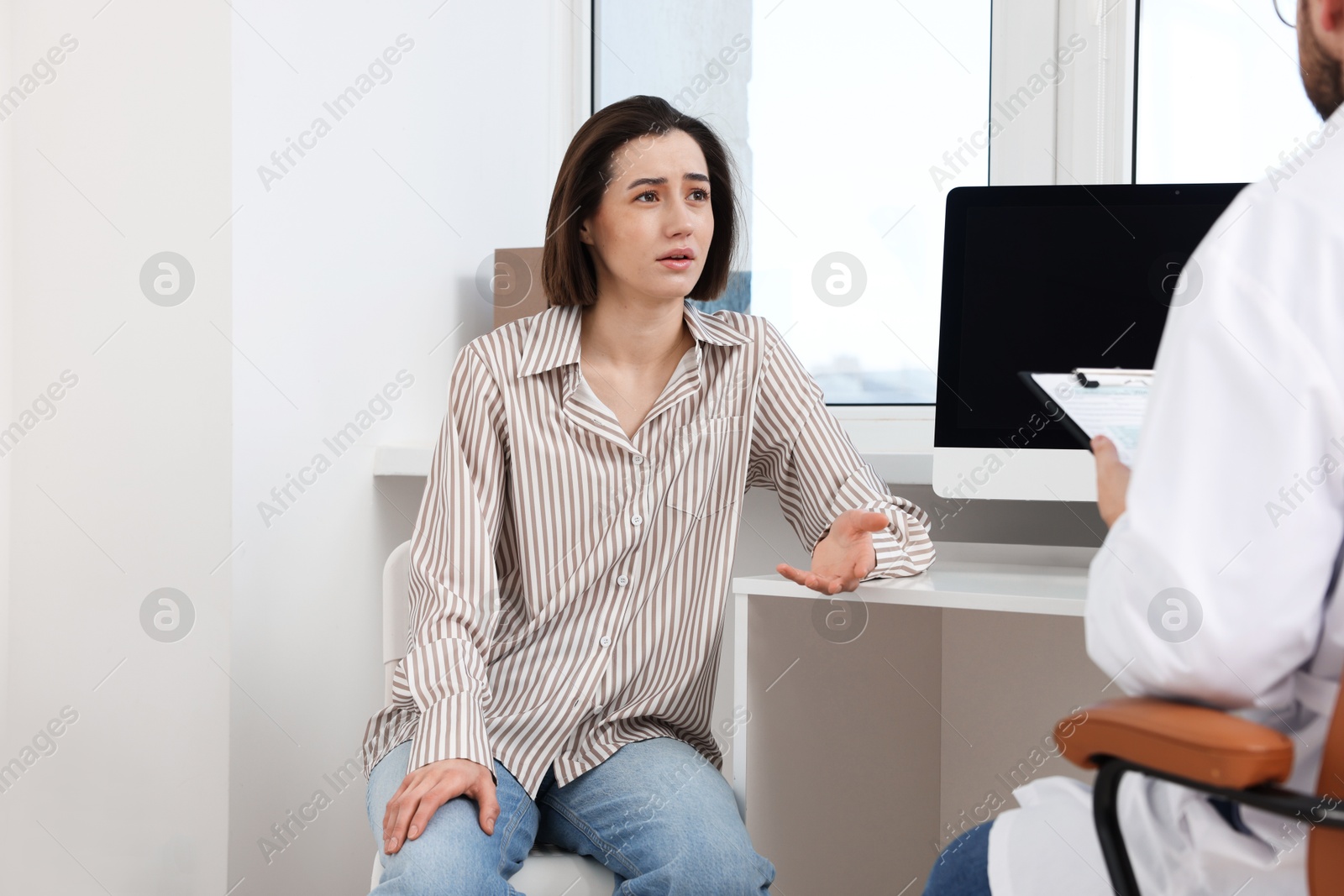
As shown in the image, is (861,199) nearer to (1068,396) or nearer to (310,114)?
(310,114)

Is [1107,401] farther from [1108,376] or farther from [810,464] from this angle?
[810,464]

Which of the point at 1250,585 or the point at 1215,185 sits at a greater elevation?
the point at 1215,185

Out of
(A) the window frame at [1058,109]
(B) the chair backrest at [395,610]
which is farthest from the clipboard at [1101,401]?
(B) the chair backrest at [395,610]

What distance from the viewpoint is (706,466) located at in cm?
141

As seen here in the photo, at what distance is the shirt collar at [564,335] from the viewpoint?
1397mm

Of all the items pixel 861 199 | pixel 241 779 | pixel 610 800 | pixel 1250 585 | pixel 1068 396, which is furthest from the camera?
pixel 861 199

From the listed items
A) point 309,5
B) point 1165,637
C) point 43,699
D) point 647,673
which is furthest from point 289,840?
point 1165,637

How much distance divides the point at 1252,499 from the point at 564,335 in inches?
37.9

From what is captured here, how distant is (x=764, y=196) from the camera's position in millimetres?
2203

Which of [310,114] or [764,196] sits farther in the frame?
[764,196]

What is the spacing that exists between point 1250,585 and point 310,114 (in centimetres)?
158

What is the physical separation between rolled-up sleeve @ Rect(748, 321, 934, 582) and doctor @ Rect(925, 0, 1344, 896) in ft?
2.11

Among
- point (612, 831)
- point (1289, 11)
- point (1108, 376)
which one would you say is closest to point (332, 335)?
point (612, 831)

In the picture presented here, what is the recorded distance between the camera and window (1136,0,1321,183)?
68.9 inches
